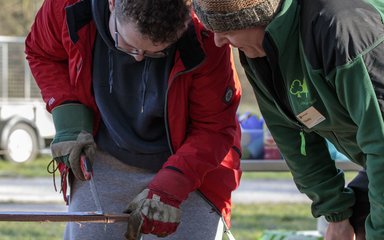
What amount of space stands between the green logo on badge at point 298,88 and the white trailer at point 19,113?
1051 centimetres

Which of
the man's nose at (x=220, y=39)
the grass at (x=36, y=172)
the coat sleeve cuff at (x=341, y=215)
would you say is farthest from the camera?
the grass at (x=36, y=172)

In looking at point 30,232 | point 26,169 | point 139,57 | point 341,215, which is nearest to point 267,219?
point 30,232

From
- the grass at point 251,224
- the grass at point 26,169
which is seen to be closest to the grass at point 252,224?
the grass at point 251,224

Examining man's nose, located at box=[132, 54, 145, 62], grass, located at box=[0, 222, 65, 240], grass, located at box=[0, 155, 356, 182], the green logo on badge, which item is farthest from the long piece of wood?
grass, located at box=[0, 155, 356, 182]

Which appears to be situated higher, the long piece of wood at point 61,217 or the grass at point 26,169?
the long piece of wood at point 61,217

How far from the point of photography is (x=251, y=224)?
6.74m

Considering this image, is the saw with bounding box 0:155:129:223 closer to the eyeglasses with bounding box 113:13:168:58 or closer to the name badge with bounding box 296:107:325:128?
the eyeglasses with bounding box 113:13:168:58

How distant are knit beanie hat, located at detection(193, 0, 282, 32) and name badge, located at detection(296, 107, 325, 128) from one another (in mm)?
301

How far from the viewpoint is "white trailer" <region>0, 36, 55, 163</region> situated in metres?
12.6

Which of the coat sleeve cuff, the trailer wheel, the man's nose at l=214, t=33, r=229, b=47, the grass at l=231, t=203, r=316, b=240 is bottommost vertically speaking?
the trailer wheel

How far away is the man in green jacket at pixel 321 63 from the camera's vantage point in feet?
7.04

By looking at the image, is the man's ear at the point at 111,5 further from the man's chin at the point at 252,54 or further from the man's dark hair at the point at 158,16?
the man's chin at the point at 252,54

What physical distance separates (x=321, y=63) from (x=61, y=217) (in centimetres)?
95

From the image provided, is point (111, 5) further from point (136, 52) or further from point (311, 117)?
point (311, 117)
